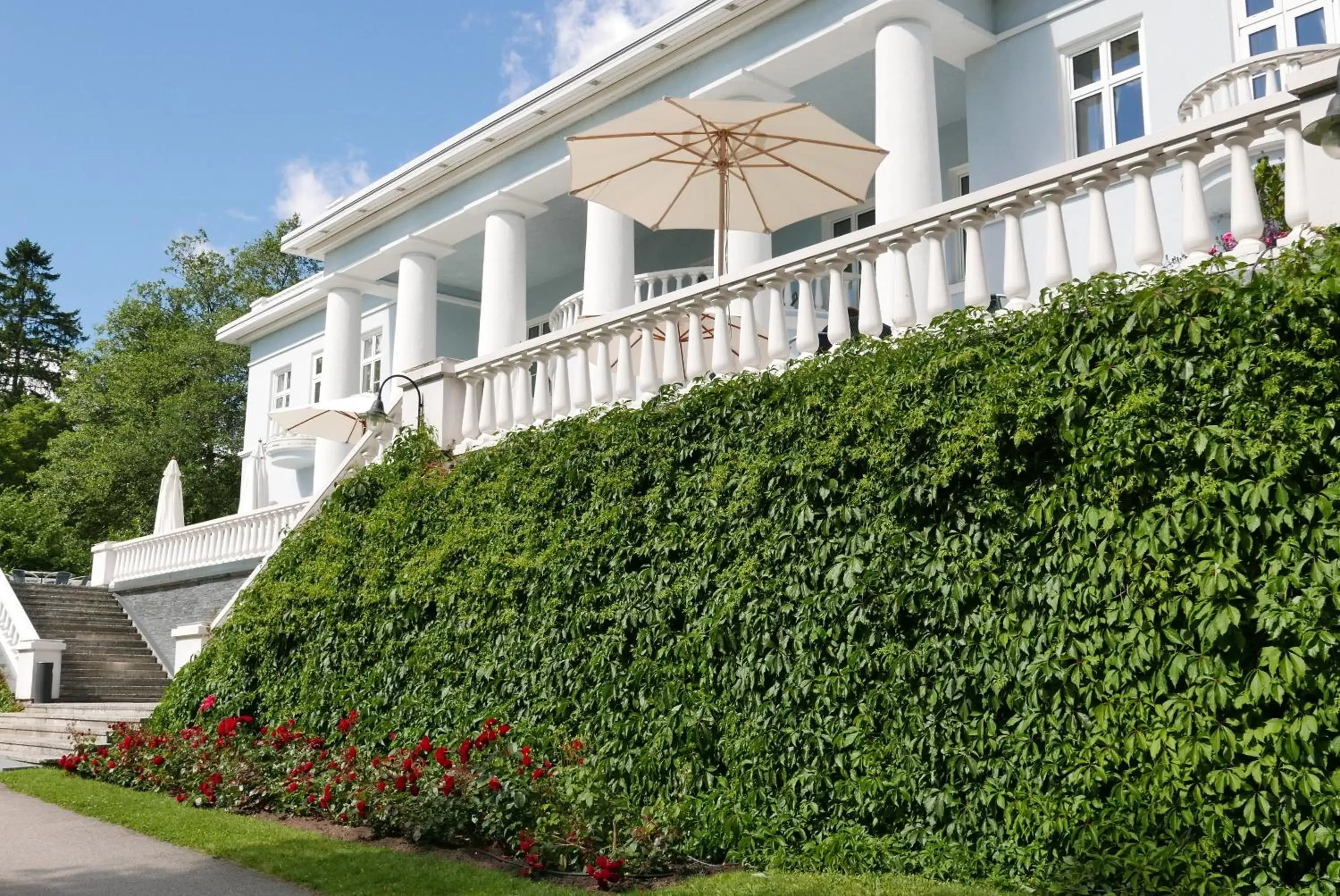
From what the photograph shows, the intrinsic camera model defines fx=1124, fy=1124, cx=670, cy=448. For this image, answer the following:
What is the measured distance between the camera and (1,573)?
20.3m

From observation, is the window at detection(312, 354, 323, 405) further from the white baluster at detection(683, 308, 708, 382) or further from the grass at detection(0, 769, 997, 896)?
the white baluster at detection(683, 308, 708, 382)

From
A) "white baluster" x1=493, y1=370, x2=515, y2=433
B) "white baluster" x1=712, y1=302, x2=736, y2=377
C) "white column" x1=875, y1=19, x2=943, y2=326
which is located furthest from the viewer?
"white column" x1=875, y1=19, x2=943, y2=326

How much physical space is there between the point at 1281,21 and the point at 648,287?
29.0ft

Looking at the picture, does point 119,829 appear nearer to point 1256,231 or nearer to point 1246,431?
point 1246,431

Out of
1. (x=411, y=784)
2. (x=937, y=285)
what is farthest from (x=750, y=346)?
(x=411, y=784)

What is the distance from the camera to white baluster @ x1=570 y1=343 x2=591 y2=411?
9938 mm

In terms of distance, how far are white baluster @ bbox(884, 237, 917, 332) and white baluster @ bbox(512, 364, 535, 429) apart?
3769mm

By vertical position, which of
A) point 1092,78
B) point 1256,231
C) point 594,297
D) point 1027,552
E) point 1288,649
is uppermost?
point 1092,78

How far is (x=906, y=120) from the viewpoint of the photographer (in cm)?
1353

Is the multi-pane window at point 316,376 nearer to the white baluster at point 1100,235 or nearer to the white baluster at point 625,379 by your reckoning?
the white baluster at point 625,379

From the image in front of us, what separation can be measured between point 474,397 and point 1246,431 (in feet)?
24.8

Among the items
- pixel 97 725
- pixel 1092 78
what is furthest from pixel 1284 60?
pixel 97 725

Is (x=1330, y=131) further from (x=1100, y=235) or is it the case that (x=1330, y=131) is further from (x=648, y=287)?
(x=648, y=287)

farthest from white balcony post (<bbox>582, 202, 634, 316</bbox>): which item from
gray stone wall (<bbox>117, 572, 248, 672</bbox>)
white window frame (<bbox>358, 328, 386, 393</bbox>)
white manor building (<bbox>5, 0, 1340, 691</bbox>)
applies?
white window frame (<bbox>358, 328, 386, 393</bbox>)
